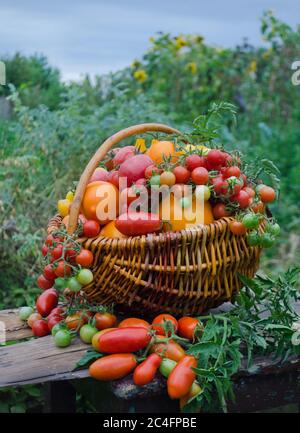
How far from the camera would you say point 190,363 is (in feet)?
5.05

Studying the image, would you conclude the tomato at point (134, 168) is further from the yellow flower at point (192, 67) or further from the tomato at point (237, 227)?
the yellow flower at point (192, 67)

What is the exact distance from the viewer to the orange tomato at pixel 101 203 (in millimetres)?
1673

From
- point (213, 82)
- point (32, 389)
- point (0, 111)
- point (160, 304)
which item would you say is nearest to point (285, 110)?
point (213, 82)

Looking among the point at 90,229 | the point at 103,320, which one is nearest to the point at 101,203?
the point at 90,229

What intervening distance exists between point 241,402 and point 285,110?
3928mm

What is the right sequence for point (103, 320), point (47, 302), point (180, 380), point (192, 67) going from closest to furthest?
point (180, 380) → point (103, 320) → point (47, 302) → point (192, 67)

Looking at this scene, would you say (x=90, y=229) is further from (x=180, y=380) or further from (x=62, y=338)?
(x=180, y=380)

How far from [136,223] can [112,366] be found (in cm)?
33

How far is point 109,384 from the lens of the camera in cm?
161

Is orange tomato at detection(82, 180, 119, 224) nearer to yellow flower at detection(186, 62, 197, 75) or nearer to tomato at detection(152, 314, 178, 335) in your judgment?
tomato at detection(152, 314, 178, 335)

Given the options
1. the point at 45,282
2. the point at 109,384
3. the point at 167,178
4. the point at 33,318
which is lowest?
the point at 109,384

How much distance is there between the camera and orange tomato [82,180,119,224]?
5.49 feet

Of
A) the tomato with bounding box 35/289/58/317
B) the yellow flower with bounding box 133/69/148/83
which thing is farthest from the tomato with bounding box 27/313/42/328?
the yellow flower with bounding box 133/69/148/83
